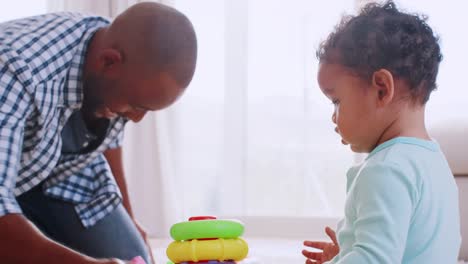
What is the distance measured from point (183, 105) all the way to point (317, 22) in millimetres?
726

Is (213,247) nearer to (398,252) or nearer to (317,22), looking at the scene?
(398,252)

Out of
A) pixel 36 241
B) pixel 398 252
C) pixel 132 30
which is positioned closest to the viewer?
pixel 398 252

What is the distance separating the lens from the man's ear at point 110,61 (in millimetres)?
1375

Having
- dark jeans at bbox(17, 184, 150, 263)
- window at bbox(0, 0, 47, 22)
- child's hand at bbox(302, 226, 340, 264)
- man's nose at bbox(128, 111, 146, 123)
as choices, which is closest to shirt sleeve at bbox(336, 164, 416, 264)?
child's hand at bbox(302, 226, 340, 264)

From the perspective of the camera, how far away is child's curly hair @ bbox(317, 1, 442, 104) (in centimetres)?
108

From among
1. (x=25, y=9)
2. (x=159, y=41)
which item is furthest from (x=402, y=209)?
(x=25, y=9)

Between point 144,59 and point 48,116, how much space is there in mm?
215

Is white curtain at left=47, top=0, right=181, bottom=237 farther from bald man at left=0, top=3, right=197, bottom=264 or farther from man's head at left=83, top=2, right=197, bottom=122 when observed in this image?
man's head at left=83, top=2, right=197, bottom=122

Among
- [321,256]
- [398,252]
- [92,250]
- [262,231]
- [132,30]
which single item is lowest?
[262,231]

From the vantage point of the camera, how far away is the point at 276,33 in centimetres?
324

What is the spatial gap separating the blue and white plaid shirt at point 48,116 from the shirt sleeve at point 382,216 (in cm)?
60

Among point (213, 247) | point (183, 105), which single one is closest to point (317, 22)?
point (183, 105)

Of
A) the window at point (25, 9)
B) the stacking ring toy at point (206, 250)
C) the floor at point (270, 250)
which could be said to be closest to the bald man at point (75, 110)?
the stacking ring toy at point (206, 250)

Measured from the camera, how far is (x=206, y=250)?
1627 millimetres
